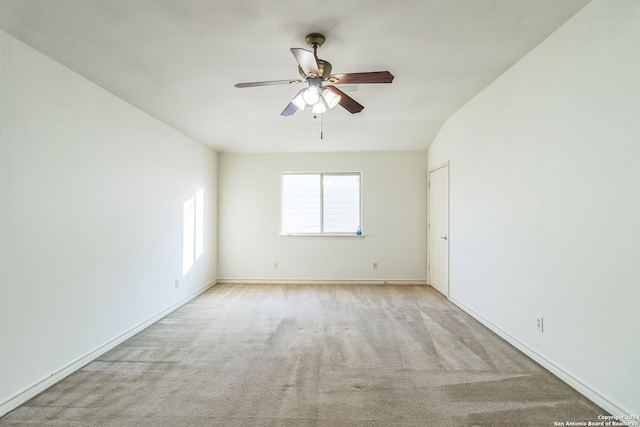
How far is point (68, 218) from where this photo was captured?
2.41m

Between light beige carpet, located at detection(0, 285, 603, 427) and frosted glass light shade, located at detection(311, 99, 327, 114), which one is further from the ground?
frosted glass light shade, located at detection(311, 99, 327, 114)

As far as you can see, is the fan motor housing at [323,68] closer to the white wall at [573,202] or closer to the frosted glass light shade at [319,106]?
the frosted glass light shade at [319,106]

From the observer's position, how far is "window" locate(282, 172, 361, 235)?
18.5 feet

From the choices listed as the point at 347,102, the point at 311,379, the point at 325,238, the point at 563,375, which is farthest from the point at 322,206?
the point at 563,375

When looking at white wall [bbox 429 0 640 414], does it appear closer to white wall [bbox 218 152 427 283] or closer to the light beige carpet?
the light beige carpet

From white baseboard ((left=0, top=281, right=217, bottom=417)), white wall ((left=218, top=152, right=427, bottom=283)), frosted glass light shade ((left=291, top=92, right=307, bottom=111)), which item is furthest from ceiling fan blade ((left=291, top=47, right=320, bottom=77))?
white wall ((left=218, top=152, right=427, bottom=283))

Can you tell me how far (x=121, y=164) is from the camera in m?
3.00

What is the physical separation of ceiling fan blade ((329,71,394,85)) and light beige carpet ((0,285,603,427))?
230 cm

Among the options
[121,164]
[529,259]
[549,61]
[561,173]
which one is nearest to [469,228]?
[529,259]

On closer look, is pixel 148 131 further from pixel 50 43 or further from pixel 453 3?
pixel 453 3

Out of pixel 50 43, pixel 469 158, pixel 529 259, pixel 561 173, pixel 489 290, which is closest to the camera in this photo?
pixel 50 43

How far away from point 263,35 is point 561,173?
2531 mm

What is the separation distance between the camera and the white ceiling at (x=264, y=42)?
1989 mm

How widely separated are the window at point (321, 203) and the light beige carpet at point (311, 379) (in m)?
2.17
